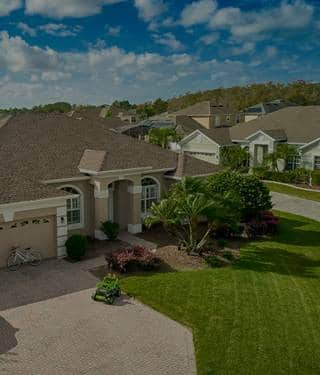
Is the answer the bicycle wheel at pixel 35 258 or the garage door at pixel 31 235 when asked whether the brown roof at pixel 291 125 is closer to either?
the garage door at pixel 31 235

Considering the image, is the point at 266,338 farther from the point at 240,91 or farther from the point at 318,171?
the point at 240,91

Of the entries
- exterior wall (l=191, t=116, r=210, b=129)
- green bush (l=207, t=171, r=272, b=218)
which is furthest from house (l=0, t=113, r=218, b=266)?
exterior wall (l=191, t=116, r=210, b=129)

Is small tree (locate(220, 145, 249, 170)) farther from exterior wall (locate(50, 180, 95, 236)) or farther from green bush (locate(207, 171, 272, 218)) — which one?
exterior wall (locate(50, 180, 95, 236))

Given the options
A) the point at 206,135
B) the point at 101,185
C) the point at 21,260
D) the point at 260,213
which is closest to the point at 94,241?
the point at 101,185

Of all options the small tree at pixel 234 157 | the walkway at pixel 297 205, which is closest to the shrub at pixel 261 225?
the walkway at pixel 297 205

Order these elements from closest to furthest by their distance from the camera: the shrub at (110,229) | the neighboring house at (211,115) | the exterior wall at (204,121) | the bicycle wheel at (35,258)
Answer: the bicycle wheel at (35,258)
the shrub at (110,229)
the neighboring house at (211,115)
the exterior wall at (204,121)
